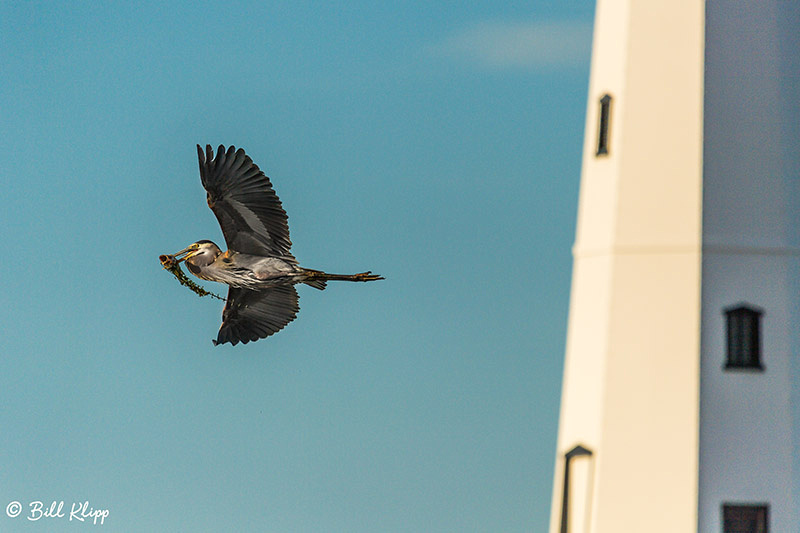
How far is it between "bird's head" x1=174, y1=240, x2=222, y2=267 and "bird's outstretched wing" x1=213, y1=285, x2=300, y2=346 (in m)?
1.27

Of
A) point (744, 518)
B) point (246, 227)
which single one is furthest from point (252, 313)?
point (744, 518)

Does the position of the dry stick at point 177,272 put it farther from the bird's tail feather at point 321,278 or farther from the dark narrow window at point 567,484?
the dark narrow window at point 567,484

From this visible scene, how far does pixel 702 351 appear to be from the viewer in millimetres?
16125

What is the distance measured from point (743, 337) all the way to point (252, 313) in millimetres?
6070

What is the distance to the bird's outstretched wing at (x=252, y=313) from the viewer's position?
1432 cm

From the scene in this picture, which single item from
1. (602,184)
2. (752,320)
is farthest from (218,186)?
(752,320)

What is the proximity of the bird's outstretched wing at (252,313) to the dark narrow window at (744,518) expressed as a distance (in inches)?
228

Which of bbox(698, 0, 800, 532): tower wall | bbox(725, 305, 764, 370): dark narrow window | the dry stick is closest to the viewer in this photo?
the dry stick

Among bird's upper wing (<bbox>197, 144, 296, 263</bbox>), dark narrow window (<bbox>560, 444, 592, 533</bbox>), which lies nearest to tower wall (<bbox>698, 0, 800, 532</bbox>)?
dark narrow window (<bbox>560, 444, 592, 533</bbox>)

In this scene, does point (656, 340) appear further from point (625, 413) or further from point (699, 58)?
point (699, 58)

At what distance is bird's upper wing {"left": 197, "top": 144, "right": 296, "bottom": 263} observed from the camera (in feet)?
43.4

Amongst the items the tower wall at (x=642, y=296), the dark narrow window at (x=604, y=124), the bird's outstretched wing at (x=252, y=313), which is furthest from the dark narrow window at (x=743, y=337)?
the bird's outstretched wing at (x=252, y=313)

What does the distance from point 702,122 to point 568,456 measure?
449 centimetres

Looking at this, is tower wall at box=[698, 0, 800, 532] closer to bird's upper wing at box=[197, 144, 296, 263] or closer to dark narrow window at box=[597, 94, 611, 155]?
dark narrow window at box=[597, 94, 611, 155]
